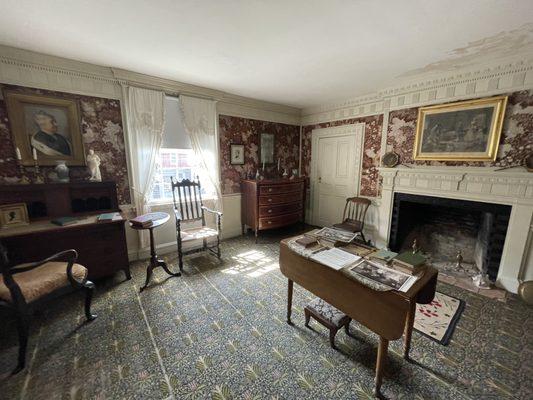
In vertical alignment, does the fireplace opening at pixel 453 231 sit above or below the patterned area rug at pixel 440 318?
above

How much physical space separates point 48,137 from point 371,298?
3529 mm

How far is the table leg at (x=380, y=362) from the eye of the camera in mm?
1305

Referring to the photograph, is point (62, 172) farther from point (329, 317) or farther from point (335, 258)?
point (329, 317)

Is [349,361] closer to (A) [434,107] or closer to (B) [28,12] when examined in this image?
(A) [434,107]

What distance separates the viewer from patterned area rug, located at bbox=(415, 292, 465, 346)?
1.86 metres

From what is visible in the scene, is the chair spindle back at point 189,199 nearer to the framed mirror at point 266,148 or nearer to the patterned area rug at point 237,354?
the patterned area rug at point 237,354

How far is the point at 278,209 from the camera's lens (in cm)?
393

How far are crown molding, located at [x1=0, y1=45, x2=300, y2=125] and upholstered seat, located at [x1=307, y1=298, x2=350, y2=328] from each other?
3.25 metres

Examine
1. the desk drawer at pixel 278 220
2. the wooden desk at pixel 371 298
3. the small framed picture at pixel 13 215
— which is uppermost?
the small framed picture at pixel 13 215

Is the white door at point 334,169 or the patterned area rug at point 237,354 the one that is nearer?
the patterned area rug at point 237,354

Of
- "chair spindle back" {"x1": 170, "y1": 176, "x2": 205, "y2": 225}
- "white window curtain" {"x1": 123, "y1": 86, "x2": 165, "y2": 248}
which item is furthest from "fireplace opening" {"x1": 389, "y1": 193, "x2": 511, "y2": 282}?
"white window curtain" {"x1": 123, "y1": 86, "x2": 165, "y2": 248}

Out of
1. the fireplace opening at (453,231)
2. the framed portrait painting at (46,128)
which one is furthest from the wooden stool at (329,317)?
the framed portrait painting at (46,128)

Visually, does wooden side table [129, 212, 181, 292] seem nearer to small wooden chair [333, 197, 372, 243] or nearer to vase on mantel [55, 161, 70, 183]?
vase on mantel [55, 161, 70, 183]

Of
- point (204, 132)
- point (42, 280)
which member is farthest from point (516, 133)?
point (42, 280)
